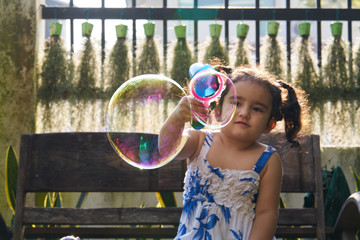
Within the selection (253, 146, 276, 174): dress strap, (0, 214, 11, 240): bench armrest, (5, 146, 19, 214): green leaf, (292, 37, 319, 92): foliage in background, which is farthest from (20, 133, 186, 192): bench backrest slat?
(292, 37, 319, 92): foliage in background

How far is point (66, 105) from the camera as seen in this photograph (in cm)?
305

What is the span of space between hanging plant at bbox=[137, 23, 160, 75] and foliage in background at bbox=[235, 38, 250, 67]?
0.45m

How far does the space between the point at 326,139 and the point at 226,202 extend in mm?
1532

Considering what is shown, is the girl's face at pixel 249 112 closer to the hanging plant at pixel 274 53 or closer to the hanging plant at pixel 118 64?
the hanging plant at pixel 274 53

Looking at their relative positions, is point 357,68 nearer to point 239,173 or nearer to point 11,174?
point 239,173

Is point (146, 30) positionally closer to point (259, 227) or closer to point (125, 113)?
point (125, 113)

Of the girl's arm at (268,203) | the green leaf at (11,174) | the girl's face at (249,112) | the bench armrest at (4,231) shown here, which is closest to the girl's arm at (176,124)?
the girl's face at (249,112)

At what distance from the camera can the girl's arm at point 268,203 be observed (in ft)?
5.70

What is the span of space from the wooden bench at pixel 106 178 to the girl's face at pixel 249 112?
55 centimetres

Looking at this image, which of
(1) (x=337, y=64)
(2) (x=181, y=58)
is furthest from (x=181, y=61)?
(1) (x=337, y=64)

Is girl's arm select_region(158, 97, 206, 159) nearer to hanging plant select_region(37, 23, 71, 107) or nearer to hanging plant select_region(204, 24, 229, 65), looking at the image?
hanging plant select_region(204, 24, 229, 65)

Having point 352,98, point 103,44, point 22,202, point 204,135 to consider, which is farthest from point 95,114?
point 352,98

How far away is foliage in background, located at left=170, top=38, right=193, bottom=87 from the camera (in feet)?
9.69

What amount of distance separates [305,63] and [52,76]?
1.45 metres
